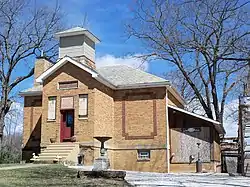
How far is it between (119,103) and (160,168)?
510 cm

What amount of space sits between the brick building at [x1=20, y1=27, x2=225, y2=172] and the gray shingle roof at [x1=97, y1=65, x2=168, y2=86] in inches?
3.3

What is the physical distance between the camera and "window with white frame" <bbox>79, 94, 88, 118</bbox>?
2389 centimetres

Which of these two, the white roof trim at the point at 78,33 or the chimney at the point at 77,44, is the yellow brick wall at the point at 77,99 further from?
the white roof trim at the point at 78,33

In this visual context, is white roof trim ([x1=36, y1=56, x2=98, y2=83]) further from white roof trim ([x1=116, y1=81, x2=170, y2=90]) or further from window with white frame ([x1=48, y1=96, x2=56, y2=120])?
white roof trim ([x1=116, y1=81, x2=170, y2=90])

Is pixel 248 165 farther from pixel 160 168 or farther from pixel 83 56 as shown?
pixel 83 56

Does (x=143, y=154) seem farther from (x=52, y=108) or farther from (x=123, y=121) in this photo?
(x=52, y=108)

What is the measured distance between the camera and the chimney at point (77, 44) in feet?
89.3

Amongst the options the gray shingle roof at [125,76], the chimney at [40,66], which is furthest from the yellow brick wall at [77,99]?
the chimney at [40,66]

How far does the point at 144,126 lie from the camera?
82.8 ft

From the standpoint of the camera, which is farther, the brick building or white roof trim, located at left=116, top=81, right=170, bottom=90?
white roof trim, located at left=116, top=81, right=170, bottom=90

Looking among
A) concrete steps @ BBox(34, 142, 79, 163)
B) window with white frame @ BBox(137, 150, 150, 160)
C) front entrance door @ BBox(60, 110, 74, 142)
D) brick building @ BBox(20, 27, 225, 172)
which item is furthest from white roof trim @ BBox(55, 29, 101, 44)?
window with white frame @ BBox(137, 150, 150, 160)

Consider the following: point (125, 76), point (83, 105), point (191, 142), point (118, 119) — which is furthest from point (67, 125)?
point (191, 142)

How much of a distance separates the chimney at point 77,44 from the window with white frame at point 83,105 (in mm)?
3594

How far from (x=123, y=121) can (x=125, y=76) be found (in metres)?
3.81
